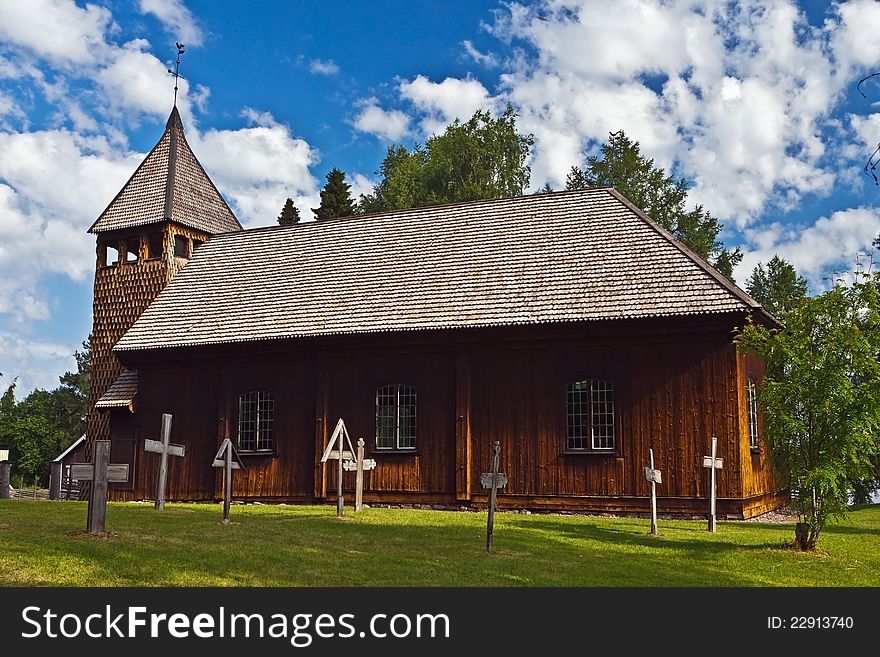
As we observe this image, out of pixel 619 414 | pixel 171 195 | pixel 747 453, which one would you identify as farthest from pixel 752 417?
pixel 171 195

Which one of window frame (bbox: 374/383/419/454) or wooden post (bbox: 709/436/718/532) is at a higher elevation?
window frame (bbox: 374/383/419/454)

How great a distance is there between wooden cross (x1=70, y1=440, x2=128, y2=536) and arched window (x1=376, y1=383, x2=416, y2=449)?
9912mm

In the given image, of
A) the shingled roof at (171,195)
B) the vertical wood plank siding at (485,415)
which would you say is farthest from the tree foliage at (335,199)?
the vertical wood plank siding at (485,415)

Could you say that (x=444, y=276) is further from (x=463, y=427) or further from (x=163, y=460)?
(x=163, y=460)

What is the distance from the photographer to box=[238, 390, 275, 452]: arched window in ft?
78.7

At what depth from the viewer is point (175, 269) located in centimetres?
2962

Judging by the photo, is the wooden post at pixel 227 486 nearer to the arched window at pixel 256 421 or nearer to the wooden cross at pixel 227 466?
the wooden cross at pixel 227 466

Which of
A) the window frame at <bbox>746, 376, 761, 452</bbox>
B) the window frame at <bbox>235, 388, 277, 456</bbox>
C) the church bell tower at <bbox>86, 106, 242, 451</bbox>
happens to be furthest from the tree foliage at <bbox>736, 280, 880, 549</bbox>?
the church bell tower at <bbox>86, 106, 242, 451</bbox>

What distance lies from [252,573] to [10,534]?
4.16 meters

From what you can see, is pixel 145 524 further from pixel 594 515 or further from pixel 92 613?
pixel 594 515

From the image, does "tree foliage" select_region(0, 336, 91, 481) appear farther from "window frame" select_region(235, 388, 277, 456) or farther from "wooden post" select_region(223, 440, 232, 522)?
"wooden post" select_region(223, 440, 232, 522)

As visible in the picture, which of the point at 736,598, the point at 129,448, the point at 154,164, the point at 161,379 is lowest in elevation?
the point at 736,598

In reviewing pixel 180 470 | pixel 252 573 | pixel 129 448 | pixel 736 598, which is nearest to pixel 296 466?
pixel 180 470

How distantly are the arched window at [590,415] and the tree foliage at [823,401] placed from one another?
21.3ft
